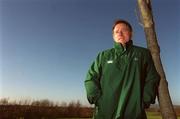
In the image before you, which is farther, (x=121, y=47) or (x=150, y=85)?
(x=121, y=47)

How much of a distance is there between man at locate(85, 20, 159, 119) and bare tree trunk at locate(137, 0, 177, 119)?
5.30ft

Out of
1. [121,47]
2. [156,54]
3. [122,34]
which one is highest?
[156,54]

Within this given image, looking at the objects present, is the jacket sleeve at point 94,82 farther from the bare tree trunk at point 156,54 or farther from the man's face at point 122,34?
the bare tree trunk at point 156,54

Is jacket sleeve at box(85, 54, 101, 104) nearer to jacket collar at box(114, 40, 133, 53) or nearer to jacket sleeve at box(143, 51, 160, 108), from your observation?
jacket collar at box(114, 40, 133, 53)

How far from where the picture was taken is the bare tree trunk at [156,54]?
516 cm

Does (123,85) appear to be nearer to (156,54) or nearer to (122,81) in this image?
(122,81)

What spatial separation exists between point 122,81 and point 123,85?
1.5 inches

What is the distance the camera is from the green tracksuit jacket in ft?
11.4

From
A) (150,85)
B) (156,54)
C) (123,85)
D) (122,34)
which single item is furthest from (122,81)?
(156,54)

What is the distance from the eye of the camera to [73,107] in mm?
8461

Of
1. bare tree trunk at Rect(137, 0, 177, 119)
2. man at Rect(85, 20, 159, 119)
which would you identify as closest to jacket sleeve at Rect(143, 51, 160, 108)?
man at Rect(85, 20, 159, 119)

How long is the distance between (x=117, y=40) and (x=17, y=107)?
5168 mm

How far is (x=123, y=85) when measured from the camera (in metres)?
3.51

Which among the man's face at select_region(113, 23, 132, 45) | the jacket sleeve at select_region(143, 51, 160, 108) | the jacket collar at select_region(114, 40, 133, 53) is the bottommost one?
the jacket sleeve at select_region(143, 51, 160, 108)
